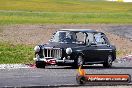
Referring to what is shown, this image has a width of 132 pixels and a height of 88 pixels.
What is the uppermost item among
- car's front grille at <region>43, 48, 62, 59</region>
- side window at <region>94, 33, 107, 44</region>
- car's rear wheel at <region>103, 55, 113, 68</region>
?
side window at <region>94, 33, 107, 44</region>

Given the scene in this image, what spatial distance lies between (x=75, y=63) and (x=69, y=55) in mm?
416

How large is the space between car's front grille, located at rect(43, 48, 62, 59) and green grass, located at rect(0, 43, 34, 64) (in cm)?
278

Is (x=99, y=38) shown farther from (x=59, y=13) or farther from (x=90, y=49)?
(x=59, y=13)

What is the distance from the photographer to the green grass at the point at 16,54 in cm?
2877

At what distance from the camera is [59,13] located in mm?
79688

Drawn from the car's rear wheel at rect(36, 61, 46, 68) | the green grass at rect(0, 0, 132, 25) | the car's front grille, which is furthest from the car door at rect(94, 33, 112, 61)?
the green grass at rect(0, 0, 132, 25)

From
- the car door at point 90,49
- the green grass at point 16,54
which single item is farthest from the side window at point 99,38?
the green grass at point 16,54

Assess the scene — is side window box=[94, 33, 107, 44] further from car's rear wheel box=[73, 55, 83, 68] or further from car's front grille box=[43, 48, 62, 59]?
car's front grille box=[43, 48, 62, 59]

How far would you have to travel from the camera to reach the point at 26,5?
98.1 meters

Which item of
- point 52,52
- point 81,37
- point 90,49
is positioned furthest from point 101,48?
point 52,52

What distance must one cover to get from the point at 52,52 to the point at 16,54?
565 cm

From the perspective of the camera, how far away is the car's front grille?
2542 centimetres

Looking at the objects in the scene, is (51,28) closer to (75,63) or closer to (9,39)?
(9,39)

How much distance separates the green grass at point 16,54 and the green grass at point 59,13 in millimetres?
22060
